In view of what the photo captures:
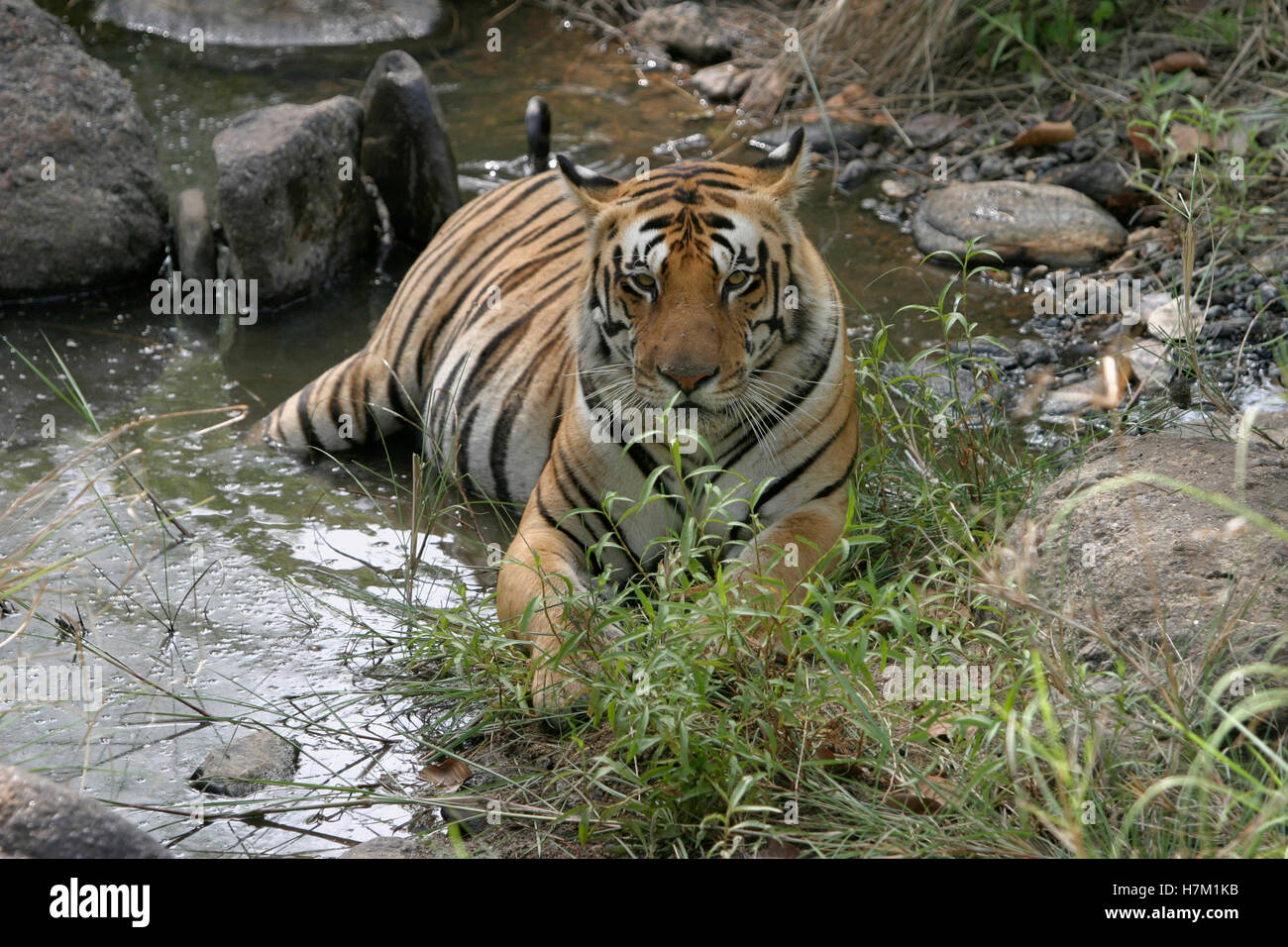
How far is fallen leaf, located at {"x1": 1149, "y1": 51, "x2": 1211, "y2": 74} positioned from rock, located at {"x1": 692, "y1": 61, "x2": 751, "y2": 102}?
7.55 ft

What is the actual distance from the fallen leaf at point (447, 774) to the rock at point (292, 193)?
3277 millimetres

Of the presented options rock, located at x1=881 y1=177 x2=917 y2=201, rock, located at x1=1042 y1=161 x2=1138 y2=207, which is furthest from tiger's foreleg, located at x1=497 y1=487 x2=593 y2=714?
rock, located at x1=1042 y1=161 x2=1138 y2=207

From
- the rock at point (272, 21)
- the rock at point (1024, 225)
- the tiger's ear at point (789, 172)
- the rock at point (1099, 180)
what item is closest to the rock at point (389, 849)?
the tiger's ear at point (789, 172)

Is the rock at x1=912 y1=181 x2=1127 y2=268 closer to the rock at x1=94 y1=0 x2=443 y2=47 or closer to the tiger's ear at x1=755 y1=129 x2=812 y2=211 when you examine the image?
the tiger's ear at x1=755 y1=129 x2=812 y2=211

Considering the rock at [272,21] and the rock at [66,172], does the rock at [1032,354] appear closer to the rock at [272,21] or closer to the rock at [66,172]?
the rock at [66,172]

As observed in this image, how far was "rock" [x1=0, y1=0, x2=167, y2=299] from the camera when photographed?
5602mm

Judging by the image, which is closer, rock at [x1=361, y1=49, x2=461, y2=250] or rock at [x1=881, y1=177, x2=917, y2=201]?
rock at [x1=361, y1=49, x2=461, y2=250]

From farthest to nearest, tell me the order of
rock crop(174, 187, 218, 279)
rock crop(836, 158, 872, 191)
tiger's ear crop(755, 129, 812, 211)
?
1. rock crop(836, 158, 872, 191)
2. rock crop(174, 187, 218, 279)
3. tiger's ear crop(755, 129, 812, 211)

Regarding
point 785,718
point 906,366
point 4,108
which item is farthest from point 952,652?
point 4,108

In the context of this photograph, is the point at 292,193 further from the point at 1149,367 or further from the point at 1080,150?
the point at 1080,150

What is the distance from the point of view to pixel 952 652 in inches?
123

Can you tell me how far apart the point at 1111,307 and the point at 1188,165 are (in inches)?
46.7

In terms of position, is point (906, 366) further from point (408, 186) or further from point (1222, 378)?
point (408, 186)

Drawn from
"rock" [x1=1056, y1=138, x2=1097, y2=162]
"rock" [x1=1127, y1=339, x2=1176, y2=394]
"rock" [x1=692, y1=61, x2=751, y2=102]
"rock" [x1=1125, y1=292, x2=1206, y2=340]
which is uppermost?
"rock" [x1=692, y1=61, x2=751, y2=102]
